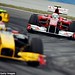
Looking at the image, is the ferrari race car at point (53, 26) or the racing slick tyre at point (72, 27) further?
the racing slick tyre at point (72, 27)

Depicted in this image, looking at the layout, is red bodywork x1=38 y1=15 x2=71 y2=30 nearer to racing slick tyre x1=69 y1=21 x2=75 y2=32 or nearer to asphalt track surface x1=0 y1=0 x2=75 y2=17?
racing slick tyre x1=69 y1=21 x2=75 y2=32

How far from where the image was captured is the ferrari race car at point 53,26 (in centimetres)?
1841

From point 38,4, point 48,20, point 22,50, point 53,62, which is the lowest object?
point 53,62

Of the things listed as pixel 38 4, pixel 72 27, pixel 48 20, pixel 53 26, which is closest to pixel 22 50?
pixel 53 26

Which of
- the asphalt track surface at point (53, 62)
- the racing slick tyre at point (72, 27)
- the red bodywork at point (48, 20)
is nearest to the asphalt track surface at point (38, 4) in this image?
the red bodywork at point (48, 20)

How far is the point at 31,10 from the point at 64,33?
477 inches

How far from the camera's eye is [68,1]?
34406mm

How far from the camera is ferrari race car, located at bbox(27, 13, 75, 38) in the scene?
60.4ft

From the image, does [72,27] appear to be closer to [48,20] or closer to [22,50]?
[48,20]

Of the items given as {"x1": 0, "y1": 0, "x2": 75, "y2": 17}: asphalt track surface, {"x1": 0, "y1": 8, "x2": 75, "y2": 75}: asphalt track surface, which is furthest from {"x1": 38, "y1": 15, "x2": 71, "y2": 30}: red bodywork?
{"x1": 0, "y1": 0, "x2": 75, "y2": 17}: asphalt track surface

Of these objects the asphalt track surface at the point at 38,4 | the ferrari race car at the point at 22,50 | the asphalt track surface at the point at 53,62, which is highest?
the asphalt track surface at the point at 38,4

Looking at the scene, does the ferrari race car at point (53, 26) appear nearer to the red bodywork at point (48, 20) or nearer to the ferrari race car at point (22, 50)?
the red bodywork at point (48, 20)

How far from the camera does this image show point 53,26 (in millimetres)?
18578

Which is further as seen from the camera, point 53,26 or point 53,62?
point 53,26
